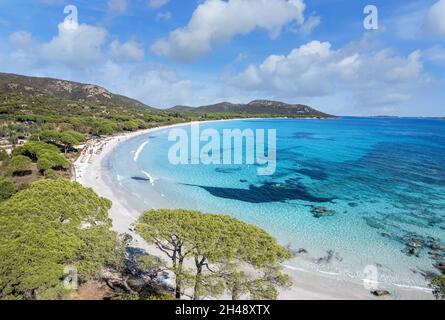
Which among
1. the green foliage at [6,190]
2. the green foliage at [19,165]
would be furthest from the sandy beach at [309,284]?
the green foliage at [19,165]

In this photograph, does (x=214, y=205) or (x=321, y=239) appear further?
(x=214, y=205)

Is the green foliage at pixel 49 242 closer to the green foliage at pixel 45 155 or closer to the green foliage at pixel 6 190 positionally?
the green foliage at pixel 6 190

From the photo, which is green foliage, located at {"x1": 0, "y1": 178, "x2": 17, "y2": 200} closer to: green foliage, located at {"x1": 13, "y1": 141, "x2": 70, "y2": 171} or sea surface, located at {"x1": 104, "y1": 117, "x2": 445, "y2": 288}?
sea surface, located at {"x1": 104, "y1": 117, "x2": 445, "y2": 288}

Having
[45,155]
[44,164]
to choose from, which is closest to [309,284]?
[44,164]

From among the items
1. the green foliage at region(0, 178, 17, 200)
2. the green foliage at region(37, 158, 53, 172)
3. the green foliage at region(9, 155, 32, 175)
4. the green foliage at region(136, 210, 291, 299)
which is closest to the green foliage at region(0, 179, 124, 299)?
the green foliage at region(136, 210, 291, 299)

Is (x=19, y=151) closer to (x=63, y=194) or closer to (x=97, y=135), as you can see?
(x=63, y=194)

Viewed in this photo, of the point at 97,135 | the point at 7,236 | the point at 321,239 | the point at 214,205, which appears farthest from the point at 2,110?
the point at 321,239
